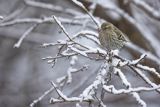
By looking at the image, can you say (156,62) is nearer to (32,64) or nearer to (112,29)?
(112,29)

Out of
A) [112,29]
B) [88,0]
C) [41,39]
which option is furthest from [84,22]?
[41,39]

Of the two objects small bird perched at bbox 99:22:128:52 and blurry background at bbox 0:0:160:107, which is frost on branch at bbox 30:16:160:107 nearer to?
small bird perched at bbox 99:22:128:52

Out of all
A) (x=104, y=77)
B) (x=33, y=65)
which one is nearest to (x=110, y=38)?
(x=104, y=77)

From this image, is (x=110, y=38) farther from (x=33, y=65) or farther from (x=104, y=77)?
(x=33, y=65)

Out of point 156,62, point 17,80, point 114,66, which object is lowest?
point 17,80

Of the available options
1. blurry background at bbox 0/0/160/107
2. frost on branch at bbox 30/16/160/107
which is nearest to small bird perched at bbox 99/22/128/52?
frost on branch at bbox 30/16/160/107

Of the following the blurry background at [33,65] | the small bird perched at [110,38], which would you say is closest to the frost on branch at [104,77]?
the small bird perched at [110,38]

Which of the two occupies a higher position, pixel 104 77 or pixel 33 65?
pixel 104 77

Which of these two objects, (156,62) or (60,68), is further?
(60,68)
